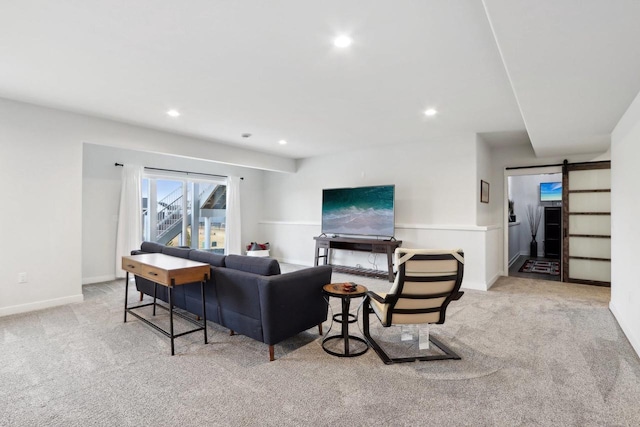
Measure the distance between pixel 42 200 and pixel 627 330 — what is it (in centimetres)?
649

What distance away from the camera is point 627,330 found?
304 cm

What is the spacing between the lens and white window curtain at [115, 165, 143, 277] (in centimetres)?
536

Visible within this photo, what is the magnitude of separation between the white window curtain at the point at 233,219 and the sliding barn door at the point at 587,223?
21.0 feet

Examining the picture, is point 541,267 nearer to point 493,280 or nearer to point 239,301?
point 493,280

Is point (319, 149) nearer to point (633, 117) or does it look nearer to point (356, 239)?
point (356, 239)

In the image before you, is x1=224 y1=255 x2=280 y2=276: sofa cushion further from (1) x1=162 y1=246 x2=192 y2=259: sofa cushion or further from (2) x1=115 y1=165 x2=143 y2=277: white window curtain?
(2) x1=115 y1=165 x2=143 y2=277: white window curtain

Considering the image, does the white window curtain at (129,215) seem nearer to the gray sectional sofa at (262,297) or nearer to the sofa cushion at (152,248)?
the sofa cushion at (152,248)

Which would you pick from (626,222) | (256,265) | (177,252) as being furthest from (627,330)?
(177,252)

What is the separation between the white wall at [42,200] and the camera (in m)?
3.60

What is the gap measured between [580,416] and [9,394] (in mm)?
3535

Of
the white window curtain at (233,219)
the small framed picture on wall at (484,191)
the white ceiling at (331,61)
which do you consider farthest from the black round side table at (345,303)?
the white window curtain at (233,219)

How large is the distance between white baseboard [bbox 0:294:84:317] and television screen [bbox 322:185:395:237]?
4055mm

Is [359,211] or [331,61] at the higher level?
[331,61]

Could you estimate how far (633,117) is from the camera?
2.83 m
